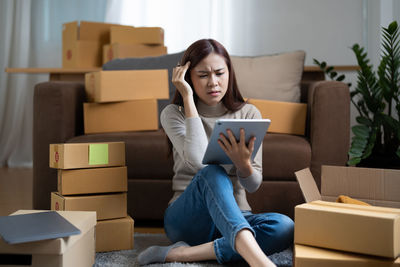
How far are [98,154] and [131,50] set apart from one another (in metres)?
1.72

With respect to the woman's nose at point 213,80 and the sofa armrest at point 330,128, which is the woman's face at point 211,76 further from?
the sofa armrest at point 330,128

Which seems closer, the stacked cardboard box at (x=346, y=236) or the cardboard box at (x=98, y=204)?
the stacked cardboard box at (x=346, y=236)

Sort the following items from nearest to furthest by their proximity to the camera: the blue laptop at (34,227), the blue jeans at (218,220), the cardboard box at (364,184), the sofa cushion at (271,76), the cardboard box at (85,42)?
A: the blue laptop at (34,227) → the blue jeans at (218,220) → the cardboard box at (364,184) → the sofa cushion at (271,76) → the cardboard box at (85,42)

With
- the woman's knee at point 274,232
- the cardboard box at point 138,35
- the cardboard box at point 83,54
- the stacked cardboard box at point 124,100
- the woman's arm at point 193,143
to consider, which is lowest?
the woman's knee at point 274,232

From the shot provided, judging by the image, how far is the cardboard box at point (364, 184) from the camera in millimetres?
1520

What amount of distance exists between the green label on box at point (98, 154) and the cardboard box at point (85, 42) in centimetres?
190

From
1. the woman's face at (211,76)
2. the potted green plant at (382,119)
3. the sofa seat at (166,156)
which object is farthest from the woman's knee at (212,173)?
the potted green plant at (382,119)

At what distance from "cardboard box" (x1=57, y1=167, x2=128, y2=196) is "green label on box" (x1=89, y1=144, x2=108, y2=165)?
3cm

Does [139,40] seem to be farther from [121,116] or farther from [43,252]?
[43,252]

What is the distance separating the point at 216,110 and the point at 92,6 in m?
2.76

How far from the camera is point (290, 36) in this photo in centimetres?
375

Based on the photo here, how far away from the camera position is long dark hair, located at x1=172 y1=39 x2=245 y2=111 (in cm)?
157

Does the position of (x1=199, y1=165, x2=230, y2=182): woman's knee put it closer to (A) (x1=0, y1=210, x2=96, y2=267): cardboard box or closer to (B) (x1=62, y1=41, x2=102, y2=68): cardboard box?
(A) (x1=0, y1=210, x2=96, y2=267): cardboard box

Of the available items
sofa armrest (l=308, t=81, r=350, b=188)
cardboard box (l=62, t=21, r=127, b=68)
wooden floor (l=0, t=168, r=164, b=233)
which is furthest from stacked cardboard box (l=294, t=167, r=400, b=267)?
cardboard box (l=62, t=21, r=127, b=68)
